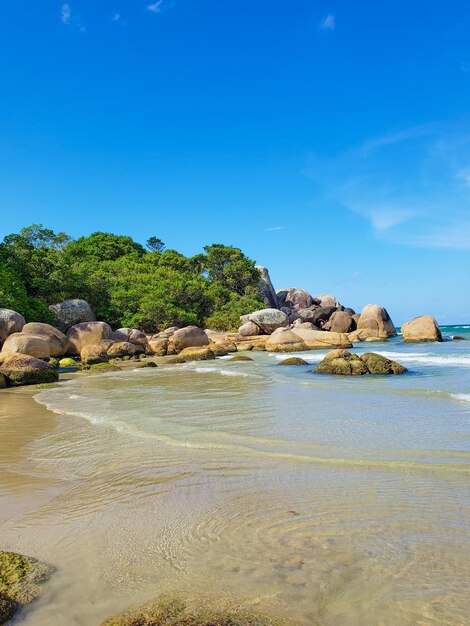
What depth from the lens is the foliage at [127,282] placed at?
26.6 m

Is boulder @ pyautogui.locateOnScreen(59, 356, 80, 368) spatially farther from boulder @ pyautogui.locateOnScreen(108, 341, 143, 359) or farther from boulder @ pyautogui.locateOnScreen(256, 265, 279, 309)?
boulder @ pyautogui.locateOnScreen(256, 265, 279, 309)

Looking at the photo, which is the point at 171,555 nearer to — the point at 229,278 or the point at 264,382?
the point at 264,382

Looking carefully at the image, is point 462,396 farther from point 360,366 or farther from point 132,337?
point 132,337

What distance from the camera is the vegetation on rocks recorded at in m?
2.07

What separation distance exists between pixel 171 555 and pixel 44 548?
857 mm

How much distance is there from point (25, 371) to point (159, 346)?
A: 11366 mm

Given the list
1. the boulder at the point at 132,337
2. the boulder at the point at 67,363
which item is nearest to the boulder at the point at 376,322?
the boulder at the point at 132,337

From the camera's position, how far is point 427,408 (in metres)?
7.52

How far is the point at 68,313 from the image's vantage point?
1003 inches

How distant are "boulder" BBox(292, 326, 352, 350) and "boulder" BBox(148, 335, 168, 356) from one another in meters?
7.76

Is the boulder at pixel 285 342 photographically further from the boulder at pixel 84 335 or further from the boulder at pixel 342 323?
the boulder at pixel 342 323

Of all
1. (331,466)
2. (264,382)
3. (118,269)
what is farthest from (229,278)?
(331,466)

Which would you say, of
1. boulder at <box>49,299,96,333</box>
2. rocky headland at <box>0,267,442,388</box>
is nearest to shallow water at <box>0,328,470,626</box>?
rocky headland at <box>0,267,442,388</box>

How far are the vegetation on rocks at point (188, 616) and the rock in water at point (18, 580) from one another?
0.50 metres
